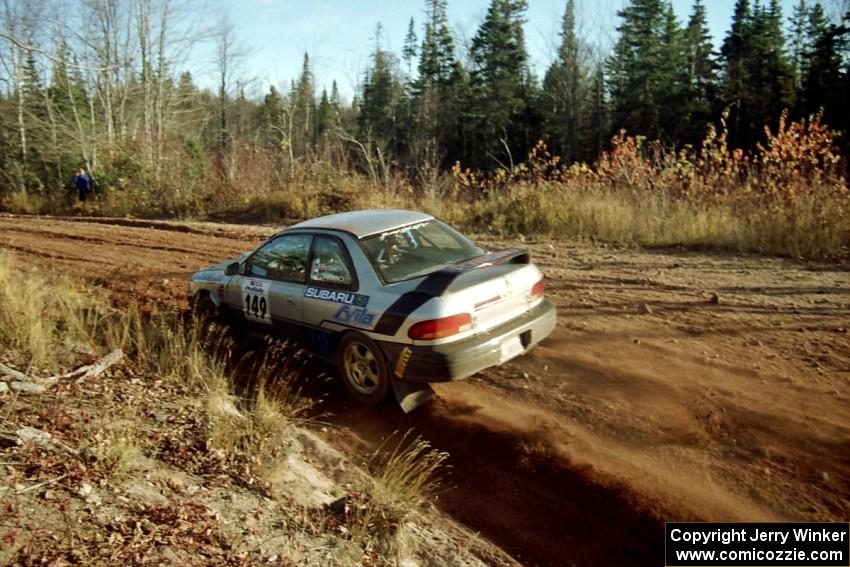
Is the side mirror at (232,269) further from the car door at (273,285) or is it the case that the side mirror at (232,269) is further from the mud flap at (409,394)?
the mud flap at (409,394)

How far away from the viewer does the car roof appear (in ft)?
17.1

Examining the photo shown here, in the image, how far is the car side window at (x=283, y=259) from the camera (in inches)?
216

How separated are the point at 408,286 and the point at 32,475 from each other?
8.77 ft

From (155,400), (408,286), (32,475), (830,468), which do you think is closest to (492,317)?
(408,286)

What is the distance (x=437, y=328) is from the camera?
4.32 m

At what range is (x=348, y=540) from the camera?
3117mm

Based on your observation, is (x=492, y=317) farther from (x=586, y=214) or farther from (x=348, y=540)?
(x=586, y=214)

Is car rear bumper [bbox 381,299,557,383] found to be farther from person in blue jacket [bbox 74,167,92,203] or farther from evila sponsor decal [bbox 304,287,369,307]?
person in blue jacket [bbox 74,167,92,203]

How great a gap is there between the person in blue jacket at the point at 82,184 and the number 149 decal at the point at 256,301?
61.0 feet

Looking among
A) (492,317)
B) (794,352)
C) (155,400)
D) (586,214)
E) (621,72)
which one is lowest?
(155,400)

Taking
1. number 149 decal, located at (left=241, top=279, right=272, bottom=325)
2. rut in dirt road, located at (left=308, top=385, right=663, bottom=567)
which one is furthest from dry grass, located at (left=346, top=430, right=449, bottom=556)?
number 149 decal, located at (left=241, top=279, right=272, bottom=325)

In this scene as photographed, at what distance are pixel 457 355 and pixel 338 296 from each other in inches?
49.6

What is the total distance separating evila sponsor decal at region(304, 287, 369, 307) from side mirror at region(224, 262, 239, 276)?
4.31ft

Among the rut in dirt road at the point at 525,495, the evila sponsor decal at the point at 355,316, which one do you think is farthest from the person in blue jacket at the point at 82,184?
the rut in dirt road at the point at 525,495
